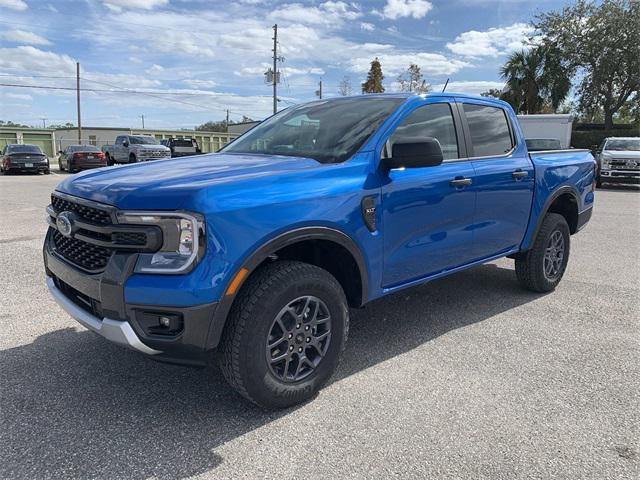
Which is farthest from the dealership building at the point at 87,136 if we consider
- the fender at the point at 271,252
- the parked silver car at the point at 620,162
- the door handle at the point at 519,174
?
the fender at the point at 271,252

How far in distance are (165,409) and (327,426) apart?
0.94m

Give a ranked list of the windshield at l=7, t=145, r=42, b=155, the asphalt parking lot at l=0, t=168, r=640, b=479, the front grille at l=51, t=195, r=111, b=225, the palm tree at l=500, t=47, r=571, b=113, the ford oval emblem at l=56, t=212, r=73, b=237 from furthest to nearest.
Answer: the palm tree at l=500, t=47, r=571, b=113
the windshield at l=7, t=145, r=42, b=155
the ford oval emblem at l=56, t=212, r=73, b=237
the front grille at l=51, t=195, r=111, b=225
the asphalt parking lot at l=0, t=168, r=640, b=479

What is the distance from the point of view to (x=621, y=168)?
17391 mm

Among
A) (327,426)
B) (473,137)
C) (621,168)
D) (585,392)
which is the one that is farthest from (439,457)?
(621,168)

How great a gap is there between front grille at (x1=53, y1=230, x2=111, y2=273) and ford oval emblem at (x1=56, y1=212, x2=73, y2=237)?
56mm

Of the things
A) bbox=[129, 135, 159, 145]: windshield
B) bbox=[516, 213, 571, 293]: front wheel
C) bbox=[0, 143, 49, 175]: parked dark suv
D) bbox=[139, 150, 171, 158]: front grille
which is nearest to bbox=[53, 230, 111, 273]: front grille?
bbox=[516, 213, 571, 293]: front wheel

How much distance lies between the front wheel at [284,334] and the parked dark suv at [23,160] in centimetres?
2484

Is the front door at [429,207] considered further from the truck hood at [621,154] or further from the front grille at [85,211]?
the truck hood at [621,154]

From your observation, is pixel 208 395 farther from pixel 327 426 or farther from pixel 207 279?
pixel 207 279

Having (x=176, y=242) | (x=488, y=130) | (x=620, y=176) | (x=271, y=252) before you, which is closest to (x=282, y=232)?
(x=271, y=252)

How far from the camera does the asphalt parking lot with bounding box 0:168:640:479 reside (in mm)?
2455

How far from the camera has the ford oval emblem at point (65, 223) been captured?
2842 millimetres

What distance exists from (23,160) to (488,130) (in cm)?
2449

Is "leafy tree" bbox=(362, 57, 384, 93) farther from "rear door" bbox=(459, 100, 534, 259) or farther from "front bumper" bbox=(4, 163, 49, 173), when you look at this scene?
"rear door" bbox=(459, 100, 534, 259)
